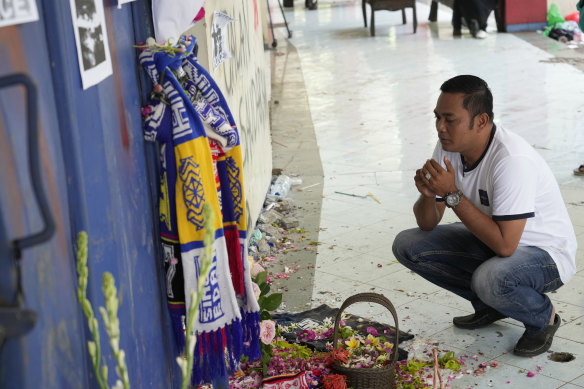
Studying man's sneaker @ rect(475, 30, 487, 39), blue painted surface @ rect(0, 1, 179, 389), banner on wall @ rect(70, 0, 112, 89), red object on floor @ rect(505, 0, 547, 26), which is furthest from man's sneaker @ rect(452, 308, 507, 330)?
red object on floor @ rect(505, 0, 547, 26)

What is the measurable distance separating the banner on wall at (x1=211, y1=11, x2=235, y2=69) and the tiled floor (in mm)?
1390

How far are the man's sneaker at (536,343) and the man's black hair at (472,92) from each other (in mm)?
1008

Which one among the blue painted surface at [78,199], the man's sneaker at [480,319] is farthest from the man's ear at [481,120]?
the blue painted surface at [78,199]

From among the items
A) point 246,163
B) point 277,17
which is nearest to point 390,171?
point 246,163

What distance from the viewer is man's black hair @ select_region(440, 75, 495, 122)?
3.20 metres

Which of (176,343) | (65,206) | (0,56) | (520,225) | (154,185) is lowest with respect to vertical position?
(176,343)

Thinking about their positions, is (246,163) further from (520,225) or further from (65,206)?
(65,206)

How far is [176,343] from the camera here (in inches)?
110

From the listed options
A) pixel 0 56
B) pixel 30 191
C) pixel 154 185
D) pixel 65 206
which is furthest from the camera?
pixel 154 185

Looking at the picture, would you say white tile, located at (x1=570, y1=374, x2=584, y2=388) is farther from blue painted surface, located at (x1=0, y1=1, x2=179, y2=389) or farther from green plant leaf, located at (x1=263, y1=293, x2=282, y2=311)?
blue painted surface, located at (x1=0, y1=1, x2=179, y2=389)

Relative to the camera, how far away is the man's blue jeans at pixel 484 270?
10.5 feet

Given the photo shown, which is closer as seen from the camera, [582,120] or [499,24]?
[582,120]

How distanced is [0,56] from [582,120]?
7200mm

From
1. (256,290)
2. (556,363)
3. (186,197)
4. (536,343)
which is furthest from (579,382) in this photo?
(186,197)
